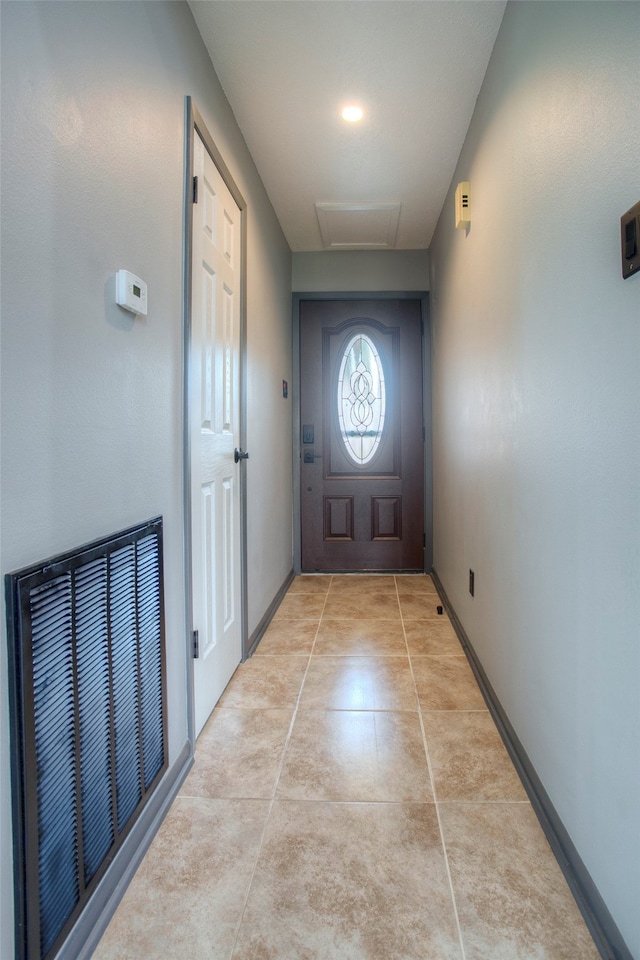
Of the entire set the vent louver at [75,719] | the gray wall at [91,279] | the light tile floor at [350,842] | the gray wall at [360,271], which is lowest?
the light tile floor at [350,842]

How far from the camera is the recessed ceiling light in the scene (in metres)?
2.23

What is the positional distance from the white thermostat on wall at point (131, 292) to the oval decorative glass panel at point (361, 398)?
278 centimetres

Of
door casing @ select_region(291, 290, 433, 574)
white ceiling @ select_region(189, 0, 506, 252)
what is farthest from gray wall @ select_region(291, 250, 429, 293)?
white ceiling @ select_region(189, 0, 506, 252)

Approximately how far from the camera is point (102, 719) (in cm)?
106

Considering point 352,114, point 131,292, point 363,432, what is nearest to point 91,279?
point 131,292

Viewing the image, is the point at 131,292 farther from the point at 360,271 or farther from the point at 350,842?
the point at 360,271

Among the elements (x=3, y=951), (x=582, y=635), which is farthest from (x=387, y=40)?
(x=3, y=951)

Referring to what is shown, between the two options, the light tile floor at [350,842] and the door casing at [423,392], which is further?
the door casing at [423,392]

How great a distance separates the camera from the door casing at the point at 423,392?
154 inches

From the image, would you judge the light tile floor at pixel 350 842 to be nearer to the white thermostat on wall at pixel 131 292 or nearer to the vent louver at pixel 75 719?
the vent louver at pixel 75 719

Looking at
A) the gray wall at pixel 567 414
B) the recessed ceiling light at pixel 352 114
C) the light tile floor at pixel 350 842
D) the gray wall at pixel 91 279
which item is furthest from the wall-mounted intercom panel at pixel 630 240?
the recessed ceiling light at pixel 352 114

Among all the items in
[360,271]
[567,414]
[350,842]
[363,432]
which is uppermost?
[360,271]

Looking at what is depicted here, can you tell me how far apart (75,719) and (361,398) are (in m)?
3.31

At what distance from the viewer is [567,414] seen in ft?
4.00
